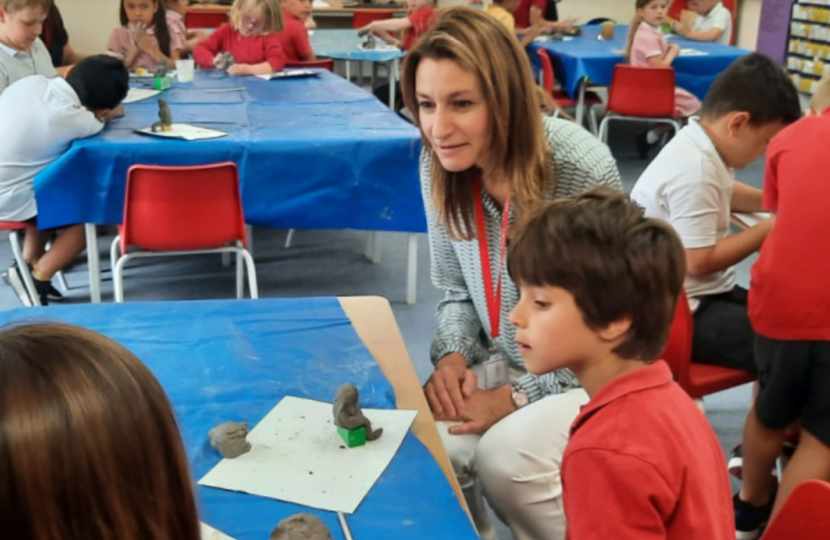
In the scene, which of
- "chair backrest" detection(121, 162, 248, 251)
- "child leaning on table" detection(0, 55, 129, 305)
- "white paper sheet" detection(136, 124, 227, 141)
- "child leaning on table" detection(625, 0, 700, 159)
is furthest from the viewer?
"child leaning on table" detection(625, 0, 700, 159)

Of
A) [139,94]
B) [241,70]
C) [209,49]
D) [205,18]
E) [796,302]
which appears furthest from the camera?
[205,18]

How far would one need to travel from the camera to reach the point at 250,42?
4.92 meters

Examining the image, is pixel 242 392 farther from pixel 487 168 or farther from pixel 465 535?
pixel 487 168

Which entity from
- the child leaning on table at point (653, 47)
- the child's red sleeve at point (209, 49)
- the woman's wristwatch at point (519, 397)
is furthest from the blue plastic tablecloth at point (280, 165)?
the child leaning on table at point (653, 47)

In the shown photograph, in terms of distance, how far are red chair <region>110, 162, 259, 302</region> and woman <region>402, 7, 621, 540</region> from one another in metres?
1.10

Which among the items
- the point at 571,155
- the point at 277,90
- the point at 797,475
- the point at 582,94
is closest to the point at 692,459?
the point at 571,155

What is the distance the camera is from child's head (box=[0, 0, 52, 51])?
3670mm

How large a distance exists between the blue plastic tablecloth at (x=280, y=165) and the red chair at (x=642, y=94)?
6.85 feet

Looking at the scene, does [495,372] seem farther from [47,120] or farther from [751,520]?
[47,120]

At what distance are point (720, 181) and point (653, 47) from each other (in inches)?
138

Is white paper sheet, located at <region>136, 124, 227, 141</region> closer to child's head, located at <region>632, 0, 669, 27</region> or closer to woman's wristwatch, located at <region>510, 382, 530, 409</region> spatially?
woman's wristwatch, located at <region>510, 382, 530, 409</region>

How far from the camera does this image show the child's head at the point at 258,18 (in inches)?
187

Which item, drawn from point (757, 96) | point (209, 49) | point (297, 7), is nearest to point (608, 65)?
point (297, 7)

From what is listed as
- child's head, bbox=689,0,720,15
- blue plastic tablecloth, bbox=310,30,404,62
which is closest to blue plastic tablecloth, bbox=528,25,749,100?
child's head, bbox=689,0,720,15
